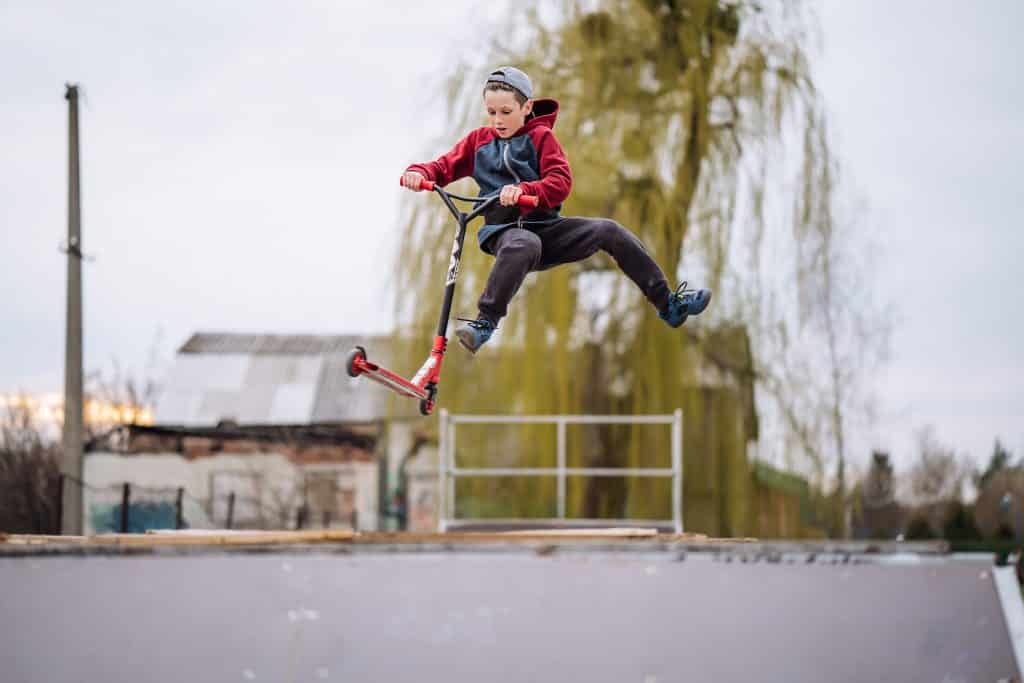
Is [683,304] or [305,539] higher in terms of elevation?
[683,304]

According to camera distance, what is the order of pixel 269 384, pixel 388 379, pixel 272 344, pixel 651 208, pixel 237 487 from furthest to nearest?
pixel 272 344 → pixel 269 384 → pixel 237 487 → pixel 651 208 → pixel 388 379

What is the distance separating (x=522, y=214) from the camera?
12.8 ft

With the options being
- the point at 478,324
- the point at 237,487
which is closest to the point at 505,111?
the point at 478,324

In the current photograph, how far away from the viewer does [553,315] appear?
11.1 metres

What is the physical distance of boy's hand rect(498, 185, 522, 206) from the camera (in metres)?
3.67

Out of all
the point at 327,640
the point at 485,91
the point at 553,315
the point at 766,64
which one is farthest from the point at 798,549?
the point at 766,64

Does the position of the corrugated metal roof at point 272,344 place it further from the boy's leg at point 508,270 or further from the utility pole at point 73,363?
the boy's leg at point 508,270

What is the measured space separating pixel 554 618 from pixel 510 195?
168cm

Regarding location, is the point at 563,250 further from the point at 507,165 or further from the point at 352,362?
the point at 352,362

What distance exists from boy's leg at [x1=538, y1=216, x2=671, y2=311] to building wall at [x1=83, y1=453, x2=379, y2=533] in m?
14.3

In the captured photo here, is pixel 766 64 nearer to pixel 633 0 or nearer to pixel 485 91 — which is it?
pixel 633 0

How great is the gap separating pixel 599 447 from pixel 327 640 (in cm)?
977

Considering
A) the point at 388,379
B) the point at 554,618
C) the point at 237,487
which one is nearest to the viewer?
the point at 554,618

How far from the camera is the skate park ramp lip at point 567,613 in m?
2.31
